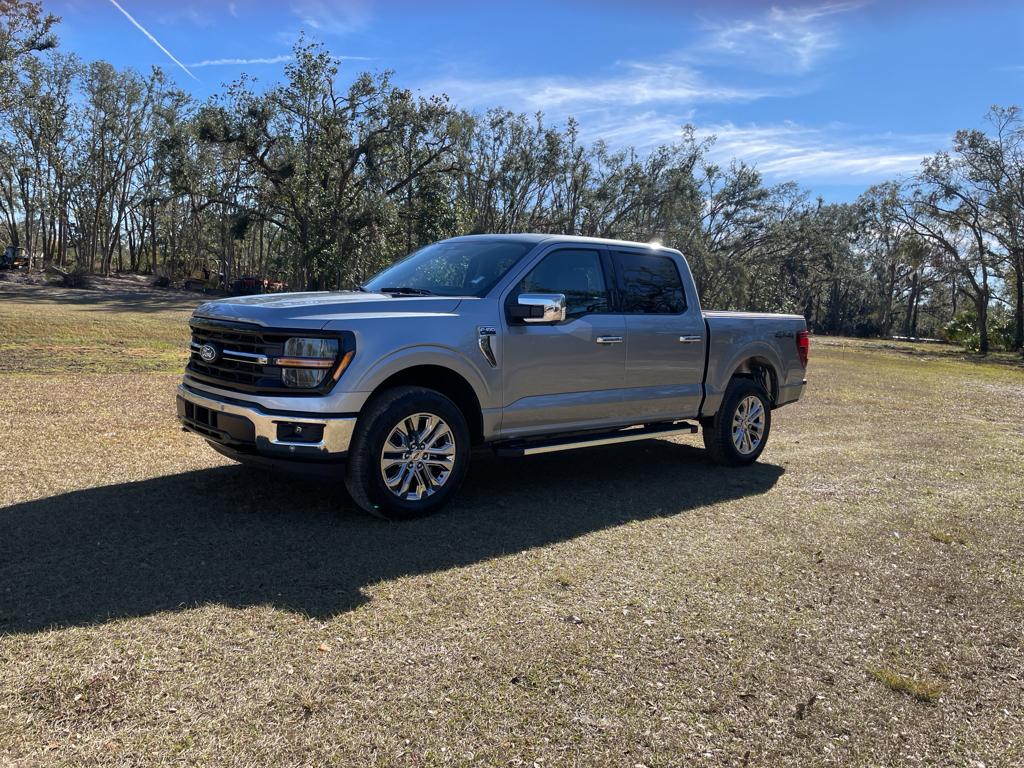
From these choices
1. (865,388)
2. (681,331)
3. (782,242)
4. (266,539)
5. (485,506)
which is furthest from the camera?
(782,242)

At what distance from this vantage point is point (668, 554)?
4.79 meters

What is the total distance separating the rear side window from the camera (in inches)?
255

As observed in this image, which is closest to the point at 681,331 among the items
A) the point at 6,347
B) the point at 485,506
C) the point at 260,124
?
the point at 485,506

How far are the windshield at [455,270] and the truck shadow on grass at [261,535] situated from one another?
4.33 feet

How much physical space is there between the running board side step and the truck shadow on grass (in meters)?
0.28

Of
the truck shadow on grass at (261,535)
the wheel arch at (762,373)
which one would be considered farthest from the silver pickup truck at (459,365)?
the truck shadow on grass at (261,535)

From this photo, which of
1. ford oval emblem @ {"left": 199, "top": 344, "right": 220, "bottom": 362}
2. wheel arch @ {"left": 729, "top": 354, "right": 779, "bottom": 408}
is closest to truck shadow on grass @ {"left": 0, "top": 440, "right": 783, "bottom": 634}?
ford oval emblem @ {"left": 199, "top": 344, "right": 220, "bottom": 362}

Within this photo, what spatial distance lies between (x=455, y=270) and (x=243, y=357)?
5.98ft

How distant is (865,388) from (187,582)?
1481 centimetres

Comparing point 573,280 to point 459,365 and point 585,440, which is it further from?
point 459,365

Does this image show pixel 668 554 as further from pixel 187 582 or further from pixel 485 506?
pixel 187 582

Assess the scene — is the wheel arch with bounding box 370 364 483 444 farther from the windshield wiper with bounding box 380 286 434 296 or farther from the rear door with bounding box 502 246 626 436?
the windshield wiper with bounding box 380 286 434 296

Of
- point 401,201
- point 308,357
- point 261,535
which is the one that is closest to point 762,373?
point 308,357

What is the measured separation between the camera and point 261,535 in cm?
468
